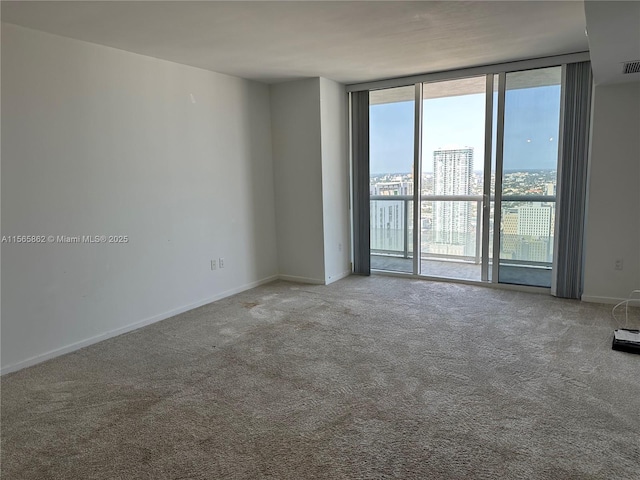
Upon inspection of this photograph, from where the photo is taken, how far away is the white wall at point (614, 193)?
401 cm

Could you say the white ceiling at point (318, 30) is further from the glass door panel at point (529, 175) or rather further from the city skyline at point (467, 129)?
the city skyline at point (467, 129)

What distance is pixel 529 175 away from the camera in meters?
4.67

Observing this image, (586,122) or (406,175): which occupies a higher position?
(586,122)

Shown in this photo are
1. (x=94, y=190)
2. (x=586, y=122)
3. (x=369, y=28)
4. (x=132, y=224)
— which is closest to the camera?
(x=369, y=28)

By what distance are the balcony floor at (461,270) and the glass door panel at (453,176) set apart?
1cm

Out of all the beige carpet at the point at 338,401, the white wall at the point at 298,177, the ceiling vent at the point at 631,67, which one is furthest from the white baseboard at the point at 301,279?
the ceiling vent at the point at 631,67

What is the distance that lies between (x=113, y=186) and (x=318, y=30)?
7.00 ft

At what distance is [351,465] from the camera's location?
6.59 feet

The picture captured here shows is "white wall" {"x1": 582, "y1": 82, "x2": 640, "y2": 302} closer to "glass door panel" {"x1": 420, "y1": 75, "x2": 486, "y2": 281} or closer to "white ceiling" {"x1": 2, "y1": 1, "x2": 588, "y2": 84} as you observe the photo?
"white ceiling" {"x1": 2, "y1": 1, "x2": 588, "y2": 84}

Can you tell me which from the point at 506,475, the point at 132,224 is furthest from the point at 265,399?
the point at 132,224

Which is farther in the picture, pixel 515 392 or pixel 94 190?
pixel 94 190

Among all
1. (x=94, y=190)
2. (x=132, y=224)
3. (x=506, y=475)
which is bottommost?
(x=506, y=475)

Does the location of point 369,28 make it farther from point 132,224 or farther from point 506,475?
point 506,475

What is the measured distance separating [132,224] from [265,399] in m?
2.13
